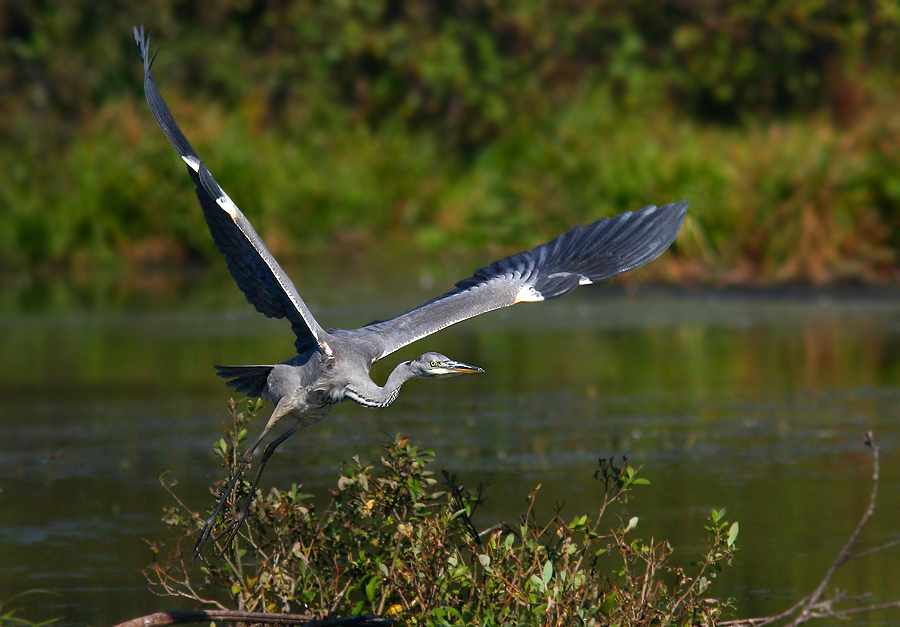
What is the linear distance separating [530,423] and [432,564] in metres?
5.26

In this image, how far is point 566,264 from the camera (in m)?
7.61

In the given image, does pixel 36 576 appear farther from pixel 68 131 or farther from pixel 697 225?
pixel 68 131

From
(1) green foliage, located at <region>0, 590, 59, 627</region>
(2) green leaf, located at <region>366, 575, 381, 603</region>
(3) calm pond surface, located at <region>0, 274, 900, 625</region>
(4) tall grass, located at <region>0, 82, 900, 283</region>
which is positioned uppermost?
(4) tall grass, located at <region>0, 82, 900, 283</region>

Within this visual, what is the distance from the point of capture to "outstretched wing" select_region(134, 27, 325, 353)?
19.6ft

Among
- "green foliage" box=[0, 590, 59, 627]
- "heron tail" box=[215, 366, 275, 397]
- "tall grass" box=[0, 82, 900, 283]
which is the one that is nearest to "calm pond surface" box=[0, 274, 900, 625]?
"green foliage" box=[0, 590, 59, 627]

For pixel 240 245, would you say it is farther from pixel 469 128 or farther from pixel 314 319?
pixel 469 128

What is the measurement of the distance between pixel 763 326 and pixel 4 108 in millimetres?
17679

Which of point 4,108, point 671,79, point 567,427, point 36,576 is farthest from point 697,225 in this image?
point 4,108

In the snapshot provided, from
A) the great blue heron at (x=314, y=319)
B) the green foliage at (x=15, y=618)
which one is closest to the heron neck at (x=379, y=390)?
the great blue heron at (x=314, y=319)

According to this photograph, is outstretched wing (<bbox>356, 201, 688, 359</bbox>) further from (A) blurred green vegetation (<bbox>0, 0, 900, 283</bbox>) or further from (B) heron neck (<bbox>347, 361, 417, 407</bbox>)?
(A) blurred green vegetation (<bbox>0, 0, 900, 283</bbox>)

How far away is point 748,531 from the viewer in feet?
25.3

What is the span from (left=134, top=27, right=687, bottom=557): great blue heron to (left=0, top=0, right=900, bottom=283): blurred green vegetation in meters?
8.70

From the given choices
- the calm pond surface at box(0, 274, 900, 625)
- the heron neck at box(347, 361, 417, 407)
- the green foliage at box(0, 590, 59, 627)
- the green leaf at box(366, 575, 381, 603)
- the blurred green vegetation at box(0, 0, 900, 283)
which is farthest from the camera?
the blurred green vegetation at box(0, 0, 900, 283)

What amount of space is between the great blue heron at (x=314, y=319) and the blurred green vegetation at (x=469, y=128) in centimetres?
870
